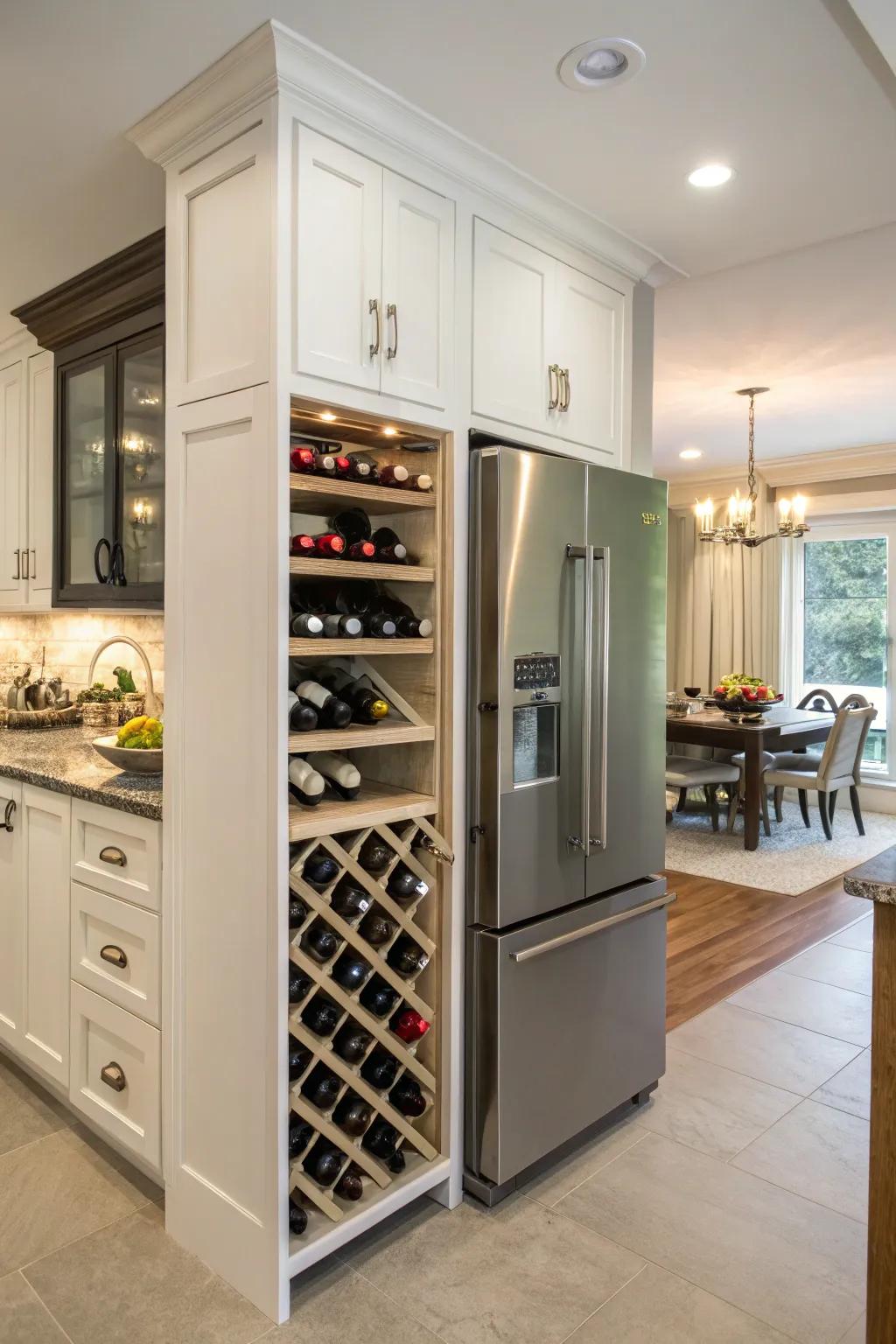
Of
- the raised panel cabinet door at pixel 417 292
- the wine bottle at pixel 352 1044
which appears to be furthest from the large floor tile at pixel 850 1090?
the raised panel cabinet door at pixel 417 292

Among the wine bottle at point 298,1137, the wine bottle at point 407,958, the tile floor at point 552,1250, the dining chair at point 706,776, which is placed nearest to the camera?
the tile floor at point 552,1250

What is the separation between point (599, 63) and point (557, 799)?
1623 mm

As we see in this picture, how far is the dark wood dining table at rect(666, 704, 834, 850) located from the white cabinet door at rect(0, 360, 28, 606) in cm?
371

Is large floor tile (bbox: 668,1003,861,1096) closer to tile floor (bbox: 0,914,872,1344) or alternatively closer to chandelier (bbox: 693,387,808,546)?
tile floor (bbox: 0,914,872,1344)

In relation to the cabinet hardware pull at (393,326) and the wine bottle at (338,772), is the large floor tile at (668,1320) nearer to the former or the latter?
the wine bottle at (338,772)

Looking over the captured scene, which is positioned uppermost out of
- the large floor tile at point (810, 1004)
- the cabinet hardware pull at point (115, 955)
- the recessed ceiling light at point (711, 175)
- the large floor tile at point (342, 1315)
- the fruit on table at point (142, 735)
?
the recessed ceiling light at point (711, 175)

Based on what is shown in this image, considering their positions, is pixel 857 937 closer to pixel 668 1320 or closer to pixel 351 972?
pixel 668 1320

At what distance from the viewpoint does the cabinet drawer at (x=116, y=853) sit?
2.17 metres

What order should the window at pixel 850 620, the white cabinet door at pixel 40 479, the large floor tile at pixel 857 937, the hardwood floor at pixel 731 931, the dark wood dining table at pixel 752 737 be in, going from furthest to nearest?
the window at pixel 850 620 < the dark wood dining table at pixel 752 737 < the large floor tile at pixel 857 937 < the hardwood floor at pixel 731 931 < the white cabinet door at pixel 40 479

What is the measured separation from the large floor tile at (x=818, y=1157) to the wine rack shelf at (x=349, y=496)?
1962 millimetres

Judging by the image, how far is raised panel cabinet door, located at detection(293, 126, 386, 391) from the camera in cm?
182

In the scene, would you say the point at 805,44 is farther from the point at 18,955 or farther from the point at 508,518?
the point at 18,955

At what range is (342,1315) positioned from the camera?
6.15ft

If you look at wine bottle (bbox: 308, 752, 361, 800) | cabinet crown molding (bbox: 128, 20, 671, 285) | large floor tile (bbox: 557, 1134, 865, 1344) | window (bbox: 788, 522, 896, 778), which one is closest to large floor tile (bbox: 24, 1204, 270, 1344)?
large floor tile (bbox: 557, 1134, 865, 1344)
